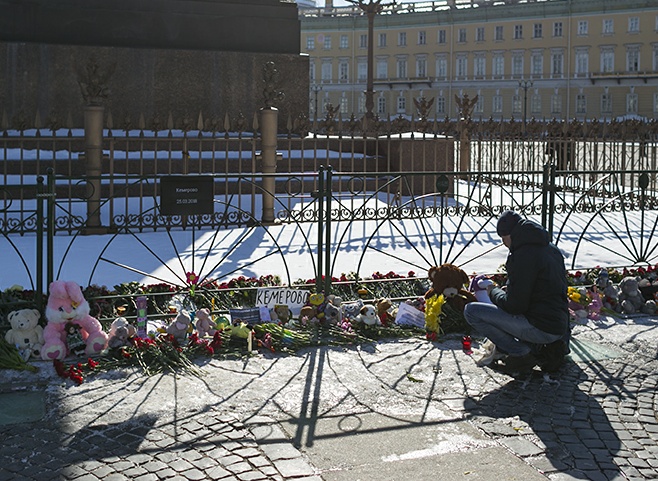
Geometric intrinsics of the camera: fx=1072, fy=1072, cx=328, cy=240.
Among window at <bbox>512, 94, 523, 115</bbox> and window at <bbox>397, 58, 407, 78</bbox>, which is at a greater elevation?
window at <bbox>397, 58, 407, 78</bbox>

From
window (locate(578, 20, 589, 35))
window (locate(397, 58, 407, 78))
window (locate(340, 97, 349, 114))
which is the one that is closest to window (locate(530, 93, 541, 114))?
window (locate(578, 20, 589, 35))

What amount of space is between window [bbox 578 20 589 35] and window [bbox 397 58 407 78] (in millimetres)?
15148

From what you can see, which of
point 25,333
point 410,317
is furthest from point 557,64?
point 25,333

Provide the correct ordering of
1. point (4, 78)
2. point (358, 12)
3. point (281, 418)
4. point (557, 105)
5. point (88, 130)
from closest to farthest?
point (281, 418)
point (88, 130)
point (4, 78)
point (557, 105)
point (358, 12)

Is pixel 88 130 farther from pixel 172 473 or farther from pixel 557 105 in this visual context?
pixel 557 105

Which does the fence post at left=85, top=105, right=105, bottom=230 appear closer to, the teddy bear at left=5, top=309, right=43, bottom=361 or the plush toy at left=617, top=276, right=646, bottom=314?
the teddy bear at left=5, top=309, right=43, bottom=361

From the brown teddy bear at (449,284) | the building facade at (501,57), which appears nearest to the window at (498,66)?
the building facade at (501,57)

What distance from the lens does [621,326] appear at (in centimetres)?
788

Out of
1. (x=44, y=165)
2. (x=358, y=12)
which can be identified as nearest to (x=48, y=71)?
(x=44, y=165)

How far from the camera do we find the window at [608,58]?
8094 centimetres

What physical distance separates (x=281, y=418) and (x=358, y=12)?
8847 centimetres

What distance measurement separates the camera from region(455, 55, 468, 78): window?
87.3 meters

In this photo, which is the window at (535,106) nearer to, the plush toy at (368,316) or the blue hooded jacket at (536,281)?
the plush toy at (368,316)

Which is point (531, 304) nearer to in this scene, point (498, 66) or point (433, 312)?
point (433, 312)
